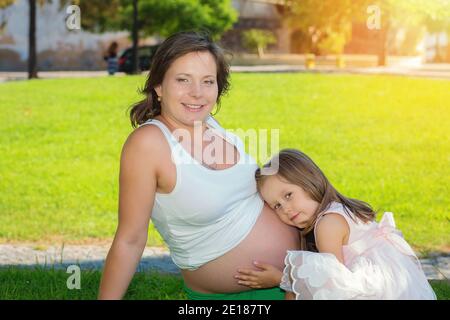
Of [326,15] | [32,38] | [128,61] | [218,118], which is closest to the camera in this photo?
[218,118]

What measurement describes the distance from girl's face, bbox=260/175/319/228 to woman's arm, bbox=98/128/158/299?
1.68ft

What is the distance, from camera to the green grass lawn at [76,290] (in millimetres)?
4371

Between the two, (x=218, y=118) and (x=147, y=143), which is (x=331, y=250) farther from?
(x=218, y=118)

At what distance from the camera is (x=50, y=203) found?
8.40 m

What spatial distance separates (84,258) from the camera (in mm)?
5812

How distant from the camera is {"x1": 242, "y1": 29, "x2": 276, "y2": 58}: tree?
105 ft

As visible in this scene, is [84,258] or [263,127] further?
[263,127]

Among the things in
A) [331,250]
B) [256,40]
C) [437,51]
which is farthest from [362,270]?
[437,51]

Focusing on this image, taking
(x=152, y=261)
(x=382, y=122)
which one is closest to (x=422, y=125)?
(x=382, y=122)

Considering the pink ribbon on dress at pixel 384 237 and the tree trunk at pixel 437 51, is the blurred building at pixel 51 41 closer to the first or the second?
the tree trunk at pixel 437 51

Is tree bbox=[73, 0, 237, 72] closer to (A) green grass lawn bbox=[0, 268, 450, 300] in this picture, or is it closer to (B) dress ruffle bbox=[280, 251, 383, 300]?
(A) green grass lawn bbox=[0, 268, 450, 300]

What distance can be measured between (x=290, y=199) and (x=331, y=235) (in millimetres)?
239

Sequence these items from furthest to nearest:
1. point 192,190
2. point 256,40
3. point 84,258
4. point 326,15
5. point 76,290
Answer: point 256,40, point 326,15, point 84,258, point 76,290, point 192,190
